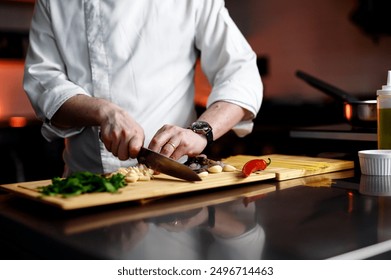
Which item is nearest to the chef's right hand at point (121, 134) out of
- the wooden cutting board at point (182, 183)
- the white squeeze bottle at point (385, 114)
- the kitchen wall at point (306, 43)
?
the wooden cutting board at point (182, 183)

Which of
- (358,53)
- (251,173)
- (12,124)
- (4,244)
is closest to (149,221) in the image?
(4,244)

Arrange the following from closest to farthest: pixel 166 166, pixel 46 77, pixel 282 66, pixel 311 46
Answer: pixel 166 166 → pixel 46 77 → pixel 311 46 → pixel 282 66

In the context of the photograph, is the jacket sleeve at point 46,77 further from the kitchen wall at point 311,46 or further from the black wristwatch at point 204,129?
the kitchen wall at point 311,46

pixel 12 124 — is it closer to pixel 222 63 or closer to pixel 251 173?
pixel 222 63

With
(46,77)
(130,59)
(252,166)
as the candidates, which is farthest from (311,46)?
(252,166)

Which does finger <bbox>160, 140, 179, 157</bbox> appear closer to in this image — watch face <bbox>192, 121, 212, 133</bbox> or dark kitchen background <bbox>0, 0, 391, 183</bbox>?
watch face <bbox>192, 121, 212, 133</bbox>

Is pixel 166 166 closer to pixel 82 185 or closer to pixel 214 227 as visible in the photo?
pixel 82 185

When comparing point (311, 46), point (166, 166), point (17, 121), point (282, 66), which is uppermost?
point (166, 166)

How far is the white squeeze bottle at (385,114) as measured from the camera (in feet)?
4.14

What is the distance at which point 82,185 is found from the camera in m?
0.94

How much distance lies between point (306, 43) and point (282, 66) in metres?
0.19

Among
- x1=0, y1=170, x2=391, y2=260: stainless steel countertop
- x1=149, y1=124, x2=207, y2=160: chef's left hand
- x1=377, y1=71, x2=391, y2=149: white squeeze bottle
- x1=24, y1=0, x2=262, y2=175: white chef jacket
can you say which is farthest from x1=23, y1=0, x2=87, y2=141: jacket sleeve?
x1=377, y1=71, x2=391, y2=149: white squeeze bottle

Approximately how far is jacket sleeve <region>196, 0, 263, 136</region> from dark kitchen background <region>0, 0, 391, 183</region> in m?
0.57

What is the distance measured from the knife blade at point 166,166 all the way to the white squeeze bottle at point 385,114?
0.51 m
